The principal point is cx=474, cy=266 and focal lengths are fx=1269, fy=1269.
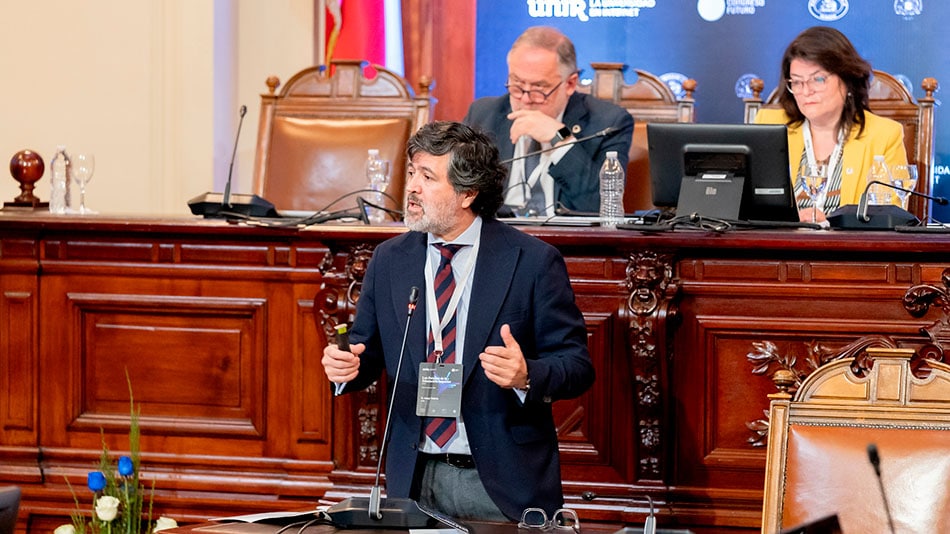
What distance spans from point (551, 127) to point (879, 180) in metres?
1.12

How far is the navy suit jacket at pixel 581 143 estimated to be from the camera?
453 centimetres

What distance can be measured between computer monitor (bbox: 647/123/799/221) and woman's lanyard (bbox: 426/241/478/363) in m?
1.17

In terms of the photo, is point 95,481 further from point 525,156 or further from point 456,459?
point 525,156

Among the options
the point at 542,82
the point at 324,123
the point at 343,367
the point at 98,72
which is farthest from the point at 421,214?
the point at 98,72

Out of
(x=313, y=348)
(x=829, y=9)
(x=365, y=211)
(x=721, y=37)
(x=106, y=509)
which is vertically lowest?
(x=106, y=509)

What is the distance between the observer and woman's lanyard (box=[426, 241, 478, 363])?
2.96 m

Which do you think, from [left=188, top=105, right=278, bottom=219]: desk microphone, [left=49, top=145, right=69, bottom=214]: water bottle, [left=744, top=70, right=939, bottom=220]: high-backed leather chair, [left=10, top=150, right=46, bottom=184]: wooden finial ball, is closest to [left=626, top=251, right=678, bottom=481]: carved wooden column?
[left=188, top=105, right=278, bottom=219]: desk microphone

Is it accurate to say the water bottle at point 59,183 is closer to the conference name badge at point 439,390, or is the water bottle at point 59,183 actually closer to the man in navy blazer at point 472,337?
the man in navy blazer at point 472,337

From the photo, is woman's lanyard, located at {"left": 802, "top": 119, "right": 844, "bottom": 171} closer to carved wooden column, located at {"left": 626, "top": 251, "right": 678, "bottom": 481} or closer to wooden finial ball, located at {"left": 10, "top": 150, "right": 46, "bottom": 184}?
carved wooden column, located at {"left": 626, "top": 251, "right": 678, "bottom": 481}

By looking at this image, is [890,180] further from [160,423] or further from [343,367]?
[160,423]

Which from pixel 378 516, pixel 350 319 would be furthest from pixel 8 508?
pixel 350 319

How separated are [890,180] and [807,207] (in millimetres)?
314

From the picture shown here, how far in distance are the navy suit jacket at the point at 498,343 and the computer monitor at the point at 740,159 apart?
105 cm

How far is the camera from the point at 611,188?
14.0 ft
